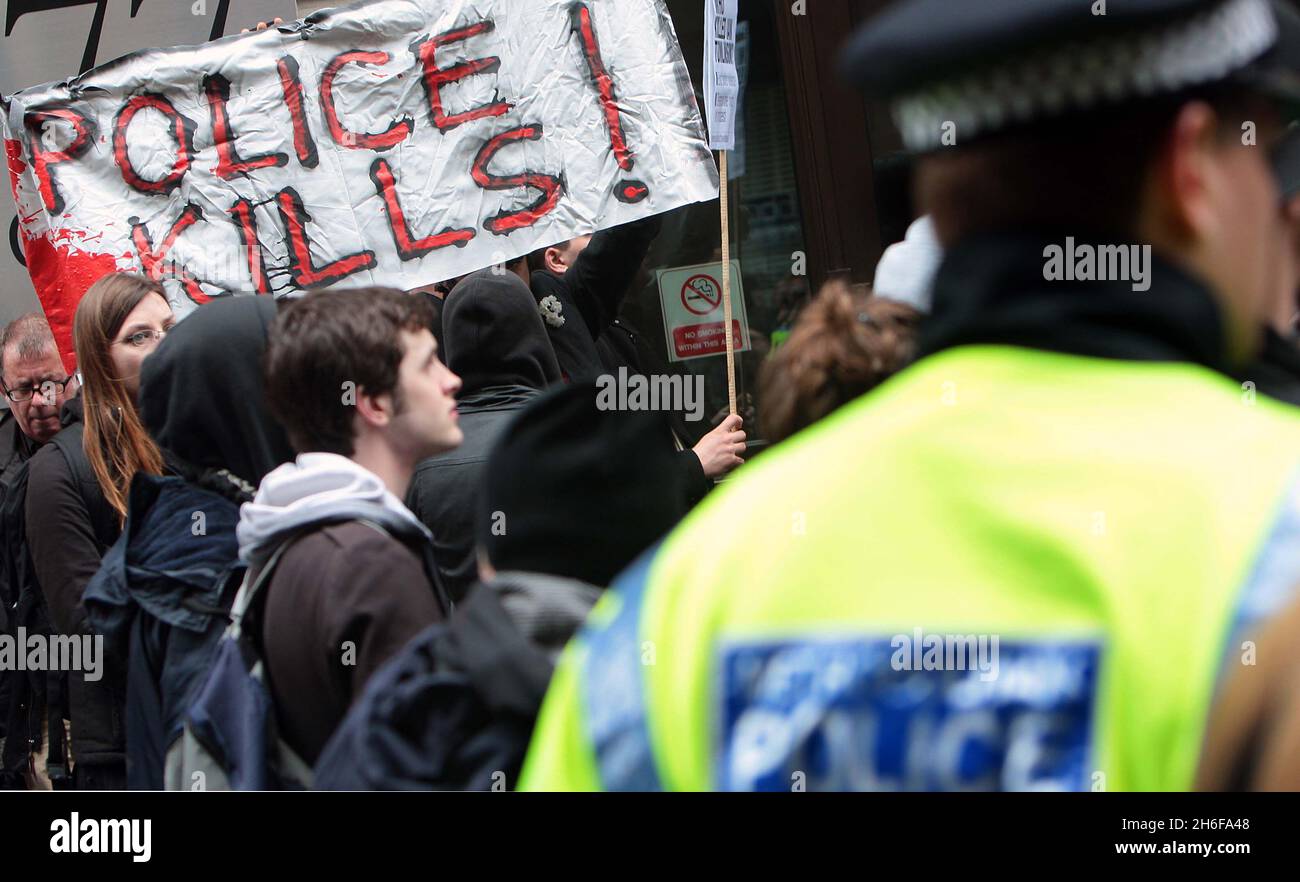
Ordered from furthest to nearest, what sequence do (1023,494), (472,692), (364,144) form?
(364,144) → (472,692) → (1023,494)

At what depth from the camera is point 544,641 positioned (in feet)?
4.19

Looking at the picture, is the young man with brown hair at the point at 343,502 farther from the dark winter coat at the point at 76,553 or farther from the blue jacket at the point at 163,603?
the dark winter coat at the point at 76,553

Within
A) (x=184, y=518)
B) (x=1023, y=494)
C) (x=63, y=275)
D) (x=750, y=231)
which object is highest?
(x=750, y=231)

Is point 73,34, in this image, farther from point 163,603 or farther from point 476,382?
point 163,603

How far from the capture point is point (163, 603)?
261 cm

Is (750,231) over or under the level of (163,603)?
over

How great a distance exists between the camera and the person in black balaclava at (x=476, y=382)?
3.42 meters

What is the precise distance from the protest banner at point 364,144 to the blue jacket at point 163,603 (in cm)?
177

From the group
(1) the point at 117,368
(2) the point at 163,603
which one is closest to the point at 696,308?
(1) the point at 117,368

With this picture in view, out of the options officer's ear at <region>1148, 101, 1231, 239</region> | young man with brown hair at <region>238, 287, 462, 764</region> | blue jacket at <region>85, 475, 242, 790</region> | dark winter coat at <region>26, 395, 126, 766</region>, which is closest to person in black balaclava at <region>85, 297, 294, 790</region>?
blue jacket at <region>85, 475, 242, 790</region>

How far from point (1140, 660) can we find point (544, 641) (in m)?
0.65

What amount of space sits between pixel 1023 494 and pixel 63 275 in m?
4.12

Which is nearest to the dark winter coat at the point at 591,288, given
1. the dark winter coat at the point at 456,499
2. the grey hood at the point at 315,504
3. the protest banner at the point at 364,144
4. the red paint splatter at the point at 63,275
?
the protest banner at the point at 364,144
